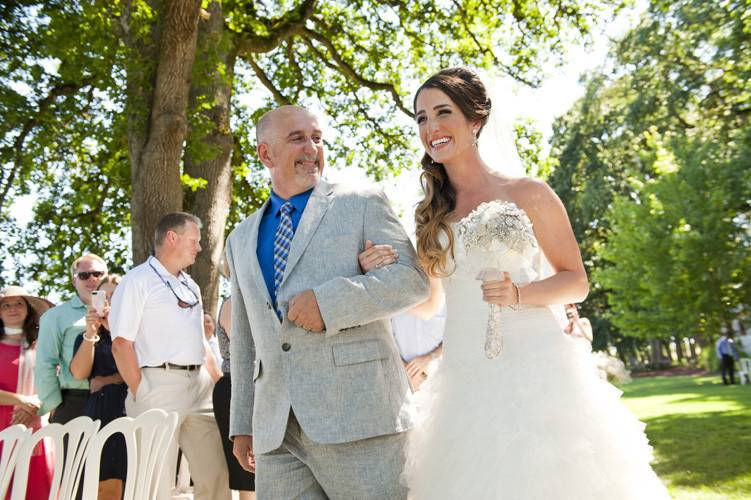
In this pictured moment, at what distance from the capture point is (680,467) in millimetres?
10133

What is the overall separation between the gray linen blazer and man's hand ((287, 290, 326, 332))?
0.03 meters

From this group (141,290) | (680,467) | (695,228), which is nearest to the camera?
(141,290)

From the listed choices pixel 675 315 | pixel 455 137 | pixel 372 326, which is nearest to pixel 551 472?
pixel 372 326

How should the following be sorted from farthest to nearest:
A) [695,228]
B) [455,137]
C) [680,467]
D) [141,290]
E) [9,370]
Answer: [695,228] → [680,467] → [9,370] → [141,290] → [455,137]

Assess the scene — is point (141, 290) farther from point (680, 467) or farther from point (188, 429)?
point (680, 467)

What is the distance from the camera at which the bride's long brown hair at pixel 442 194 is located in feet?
12.0

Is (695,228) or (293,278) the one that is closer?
(293,278)

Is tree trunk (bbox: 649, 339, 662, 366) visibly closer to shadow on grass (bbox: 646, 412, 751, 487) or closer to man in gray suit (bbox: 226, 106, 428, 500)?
shadow on grass (bbox: 646, 412, 751, 487)

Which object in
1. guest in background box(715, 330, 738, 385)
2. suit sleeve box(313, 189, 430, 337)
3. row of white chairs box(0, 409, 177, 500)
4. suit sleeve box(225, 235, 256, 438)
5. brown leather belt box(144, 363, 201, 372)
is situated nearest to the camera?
suit sleeve box(313, 189, 430, 337)

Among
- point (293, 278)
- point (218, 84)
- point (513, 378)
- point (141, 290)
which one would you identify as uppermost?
point (218, 84)

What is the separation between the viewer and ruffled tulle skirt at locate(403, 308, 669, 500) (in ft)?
9.91

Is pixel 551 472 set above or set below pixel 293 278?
below

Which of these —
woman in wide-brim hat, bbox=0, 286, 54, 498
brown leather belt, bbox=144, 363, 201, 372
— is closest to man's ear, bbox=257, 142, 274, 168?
brown leather belt, bbox=144, 363, 201, 372

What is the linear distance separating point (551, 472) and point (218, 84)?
27.3ft
